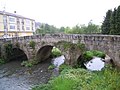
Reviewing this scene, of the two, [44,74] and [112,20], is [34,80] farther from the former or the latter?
[112,20]

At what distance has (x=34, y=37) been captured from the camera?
3462 cm

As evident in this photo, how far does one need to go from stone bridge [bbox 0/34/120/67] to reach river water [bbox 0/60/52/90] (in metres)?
3.15

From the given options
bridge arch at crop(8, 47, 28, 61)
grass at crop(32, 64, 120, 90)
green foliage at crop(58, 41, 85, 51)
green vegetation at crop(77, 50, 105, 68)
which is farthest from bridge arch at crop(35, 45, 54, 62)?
grass at crop(32, 64, 120, 90)

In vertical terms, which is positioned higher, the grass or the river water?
the grass

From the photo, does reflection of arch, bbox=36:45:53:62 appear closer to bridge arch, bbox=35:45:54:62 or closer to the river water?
bridge arch, bbox=35:45:54:62

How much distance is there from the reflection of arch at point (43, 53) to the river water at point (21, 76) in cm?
208

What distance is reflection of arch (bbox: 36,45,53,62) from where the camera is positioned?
1398 inches

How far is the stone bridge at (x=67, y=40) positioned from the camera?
23800mm

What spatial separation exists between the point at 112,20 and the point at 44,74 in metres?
23.0

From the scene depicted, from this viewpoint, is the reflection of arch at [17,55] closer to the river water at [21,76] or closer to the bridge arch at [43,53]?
the bridge arch at [43,53]

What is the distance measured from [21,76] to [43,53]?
36.3ft

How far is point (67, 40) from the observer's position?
29.9 m

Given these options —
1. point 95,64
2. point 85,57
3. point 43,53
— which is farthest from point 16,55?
point 95,64

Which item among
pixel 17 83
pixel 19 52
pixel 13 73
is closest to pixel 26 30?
pixel 19 52
